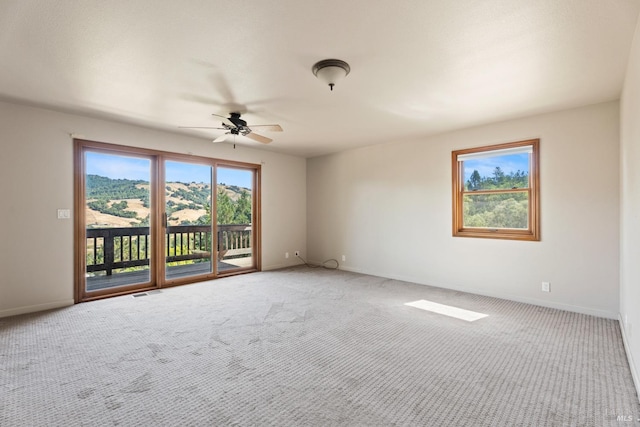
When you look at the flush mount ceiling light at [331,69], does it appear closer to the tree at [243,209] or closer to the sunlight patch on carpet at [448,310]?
the sunlight patch on carpet at [448,310]

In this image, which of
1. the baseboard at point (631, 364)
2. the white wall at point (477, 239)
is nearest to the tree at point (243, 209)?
the white wall at point (477, 239)

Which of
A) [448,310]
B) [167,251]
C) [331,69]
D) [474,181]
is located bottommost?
[448,310]

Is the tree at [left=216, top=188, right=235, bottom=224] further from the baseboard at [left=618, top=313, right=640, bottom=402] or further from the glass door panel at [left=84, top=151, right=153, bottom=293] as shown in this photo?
the baseboard at [left=618, top=313, right=640, bottom=402]

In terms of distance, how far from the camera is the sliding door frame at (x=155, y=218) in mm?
4211

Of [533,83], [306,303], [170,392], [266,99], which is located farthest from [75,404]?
[533,83]

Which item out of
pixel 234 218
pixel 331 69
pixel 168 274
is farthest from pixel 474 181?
pixel 168 274

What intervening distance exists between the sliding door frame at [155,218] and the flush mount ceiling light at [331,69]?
3.38m

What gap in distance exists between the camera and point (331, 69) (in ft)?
8.71

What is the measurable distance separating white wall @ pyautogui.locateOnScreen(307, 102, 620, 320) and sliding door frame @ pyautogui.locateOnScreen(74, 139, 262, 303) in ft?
4.64

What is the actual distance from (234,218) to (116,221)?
195cm

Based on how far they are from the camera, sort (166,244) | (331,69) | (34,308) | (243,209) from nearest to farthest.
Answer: (331,69)
(34,308)
(166,244)
(243,209)

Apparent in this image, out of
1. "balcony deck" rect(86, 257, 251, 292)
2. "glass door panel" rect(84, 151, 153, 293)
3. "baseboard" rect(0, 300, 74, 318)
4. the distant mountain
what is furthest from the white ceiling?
"baseboard" rect(0, 300, 74, 318)

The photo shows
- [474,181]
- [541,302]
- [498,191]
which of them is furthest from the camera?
[474,181]

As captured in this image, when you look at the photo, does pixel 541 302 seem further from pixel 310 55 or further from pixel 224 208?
pixel 224 208
